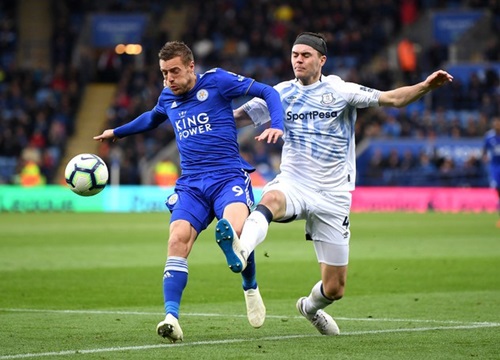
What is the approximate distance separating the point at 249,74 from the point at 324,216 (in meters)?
29.7

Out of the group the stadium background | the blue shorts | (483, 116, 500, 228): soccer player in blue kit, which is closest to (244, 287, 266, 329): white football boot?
the blue shorts

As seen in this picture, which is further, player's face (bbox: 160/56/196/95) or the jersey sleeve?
the jersey sleeve

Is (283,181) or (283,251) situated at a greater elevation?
(283,181)

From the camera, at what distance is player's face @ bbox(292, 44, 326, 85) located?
8.69 meters

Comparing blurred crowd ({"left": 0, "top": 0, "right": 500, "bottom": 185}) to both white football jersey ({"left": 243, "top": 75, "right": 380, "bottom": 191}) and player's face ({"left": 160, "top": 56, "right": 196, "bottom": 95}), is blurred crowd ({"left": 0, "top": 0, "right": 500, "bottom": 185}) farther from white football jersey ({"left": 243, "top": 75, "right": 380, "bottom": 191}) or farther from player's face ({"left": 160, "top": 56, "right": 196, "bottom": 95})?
player's face ({"left": 160, "top": 56, "right": 196, "bottom": 95})

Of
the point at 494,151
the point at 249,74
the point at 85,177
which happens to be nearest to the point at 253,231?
the point at 85,177

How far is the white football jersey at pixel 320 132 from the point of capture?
341 inches

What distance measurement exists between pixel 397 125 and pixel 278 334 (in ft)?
89.5

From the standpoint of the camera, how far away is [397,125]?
35.4 m

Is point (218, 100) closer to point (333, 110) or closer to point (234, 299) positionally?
point (333, 110)

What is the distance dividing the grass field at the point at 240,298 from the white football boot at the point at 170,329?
0.28 ft

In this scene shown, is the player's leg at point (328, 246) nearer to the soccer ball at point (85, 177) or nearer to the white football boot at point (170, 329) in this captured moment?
the white football boot at point (170, 329)

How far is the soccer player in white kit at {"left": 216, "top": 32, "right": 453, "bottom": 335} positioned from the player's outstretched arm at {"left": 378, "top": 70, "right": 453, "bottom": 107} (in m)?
0.05

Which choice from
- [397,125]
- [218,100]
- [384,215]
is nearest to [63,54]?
[397,125]
